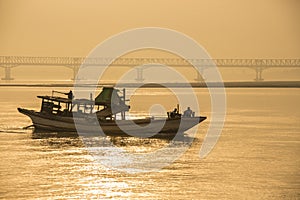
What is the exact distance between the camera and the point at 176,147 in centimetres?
5412

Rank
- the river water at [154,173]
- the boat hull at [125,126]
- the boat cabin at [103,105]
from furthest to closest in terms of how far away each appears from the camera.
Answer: the boat cabin at [103,105] → the boat hull at [125,126] → the river water at [154,173]

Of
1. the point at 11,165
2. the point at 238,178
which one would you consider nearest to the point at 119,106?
the point at 11,165

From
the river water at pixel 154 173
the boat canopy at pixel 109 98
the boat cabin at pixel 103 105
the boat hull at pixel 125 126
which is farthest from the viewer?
the boat canopy at pixel 109 98

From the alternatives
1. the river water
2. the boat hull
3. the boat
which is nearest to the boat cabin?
the boat

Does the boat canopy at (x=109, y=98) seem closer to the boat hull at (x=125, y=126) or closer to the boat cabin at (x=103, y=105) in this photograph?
the boat cabin at (x=103, y=105)

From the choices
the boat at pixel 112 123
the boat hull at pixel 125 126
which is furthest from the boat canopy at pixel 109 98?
the boat hull at pixel 125 126

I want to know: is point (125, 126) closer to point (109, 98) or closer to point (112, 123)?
point (112, 123)

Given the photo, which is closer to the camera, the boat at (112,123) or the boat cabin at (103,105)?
the boat at (112,123)

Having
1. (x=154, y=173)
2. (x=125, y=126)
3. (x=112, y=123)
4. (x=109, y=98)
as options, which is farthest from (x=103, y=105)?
(x=154, y=173)

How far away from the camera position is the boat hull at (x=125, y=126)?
207ft

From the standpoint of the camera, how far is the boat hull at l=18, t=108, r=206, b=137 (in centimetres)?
6319

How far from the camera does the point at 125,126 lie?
63031mm

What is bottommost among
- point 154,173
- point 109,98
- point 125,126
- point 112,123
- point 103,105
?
point 154,173

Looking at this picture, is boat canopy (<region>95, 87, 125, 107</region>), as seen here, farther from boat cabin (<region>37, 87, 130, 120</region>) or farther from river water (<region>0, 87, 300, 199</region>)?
river water (<region>0, 87, 300, 199</region>)
